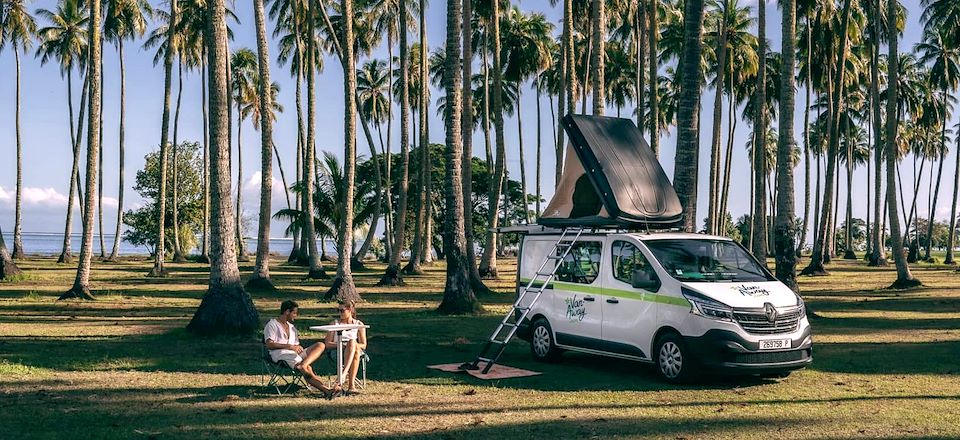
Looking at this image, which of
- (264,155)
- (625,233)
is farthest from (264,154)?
(625,233)

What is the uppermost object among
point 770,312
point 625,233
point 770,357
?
point 625,233

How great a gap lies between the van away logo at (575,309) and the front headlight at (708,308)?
1912 millimetres

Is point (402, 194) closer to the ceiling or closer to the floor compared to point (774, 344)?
closer to the ceiling

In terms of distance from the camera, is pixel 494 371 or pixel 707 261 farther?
pixel 494 371

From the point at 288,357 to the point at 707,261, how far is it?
5.42 m

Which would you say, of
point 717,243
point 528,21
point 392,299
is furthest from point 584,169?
point 528,21

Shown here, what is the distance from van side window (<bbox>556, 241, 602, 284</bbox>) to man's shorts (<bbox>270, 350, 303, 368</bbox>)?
14.1ft

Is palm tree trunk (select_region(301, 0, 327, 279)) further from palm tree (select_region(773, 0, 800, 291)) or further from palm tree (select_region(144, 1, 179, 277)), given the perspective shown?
palm tree (select_region(773, 0, 800, 291))

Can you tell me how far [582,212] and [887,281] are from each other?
2447 centimetres

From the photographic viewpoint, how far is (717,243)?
478 inches

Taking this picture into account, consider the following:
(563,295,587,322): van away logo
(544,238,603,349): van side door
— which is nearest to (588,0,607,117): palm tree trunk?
(544,238,603,349): van side door

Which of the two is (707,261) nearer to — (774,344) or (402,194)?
(774,344)

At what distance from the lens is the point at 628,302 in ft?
38.7

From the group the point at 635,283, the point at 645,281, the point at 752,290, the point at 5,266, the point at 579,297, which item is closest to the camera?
the point at 752,290
